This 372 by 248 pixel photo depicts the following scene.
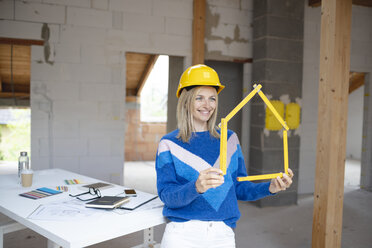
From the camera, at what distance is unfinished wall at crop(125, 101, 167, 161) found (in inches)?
302

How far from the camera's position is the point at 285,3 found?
13.8 ft

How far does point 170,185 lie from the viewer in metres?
1.40

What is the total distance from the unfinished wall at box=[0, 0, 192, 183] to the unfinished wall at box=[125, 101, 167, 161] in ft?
11.6

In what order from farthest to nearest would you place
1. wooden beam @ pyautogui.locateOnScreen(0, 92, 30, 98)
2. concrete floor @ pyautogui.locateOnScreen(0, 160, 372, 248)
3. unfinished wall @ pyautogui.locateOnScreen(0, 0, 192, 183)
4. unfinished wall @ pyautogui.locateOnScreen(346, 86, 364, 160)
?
unfinished wall @ pyautogui.locateOnScreen(346, 86, 364, 160) < wooden beam @ pyautogui.locateOnScreen(0, 92, 30, 98) < unfinished wall @ pyautogui.locateOnScreen(0, 0, 192, 183) < concrete floor @ pyautogui.locateOnScreen(0, 160, 372, 248)

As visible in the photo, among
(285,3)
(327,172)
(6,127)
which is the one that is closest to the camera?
(327,172)

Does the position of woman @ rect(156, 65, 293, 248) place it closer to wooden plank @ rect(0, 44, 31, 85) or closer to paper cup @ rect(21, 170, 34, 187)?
paper cup @ rect(21, 170, 34, 187)

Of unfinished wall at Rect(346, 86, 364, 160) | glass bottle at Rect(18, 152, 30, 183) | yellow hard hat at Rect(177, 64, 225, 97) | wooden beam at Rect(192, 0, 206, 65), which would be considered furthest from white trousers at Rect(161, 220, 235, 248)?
unfinished wall at Rect(346, 86, 364, 160)

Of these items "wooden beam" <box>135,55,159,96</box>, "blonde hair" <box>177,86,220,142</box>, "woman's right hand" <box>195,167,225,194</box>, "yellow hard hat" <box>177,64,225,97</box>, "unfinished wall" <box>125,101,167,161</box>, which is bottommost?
"unfinished wall" <box>125,101,167,161</box>

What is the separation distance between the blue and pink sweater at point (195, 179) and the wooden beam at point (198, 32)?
2868 millimetres

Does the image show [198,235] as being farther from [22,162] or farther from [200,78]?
[22,162]

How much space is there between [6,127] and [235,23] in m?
5.87

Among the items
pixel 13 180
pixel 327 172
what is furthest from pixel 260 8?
pixel 13 180

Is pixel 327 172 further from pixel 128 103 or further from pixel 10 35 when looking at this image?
pixel 128 103

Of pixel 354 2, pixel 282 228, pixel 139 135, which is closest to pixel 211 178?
pixel 282 228
